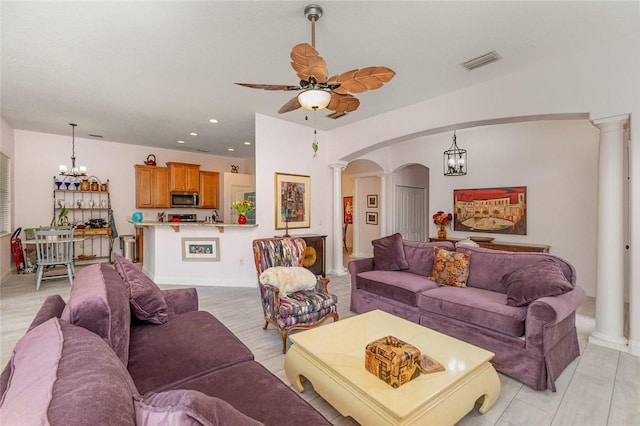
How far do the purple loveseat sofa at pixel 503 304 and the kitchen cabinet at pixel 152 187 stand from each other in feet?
20.1

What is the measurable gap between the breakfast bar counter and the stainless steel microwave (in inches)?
105

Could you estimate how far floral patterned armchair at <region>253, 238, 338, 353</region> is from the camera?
9.17 feet

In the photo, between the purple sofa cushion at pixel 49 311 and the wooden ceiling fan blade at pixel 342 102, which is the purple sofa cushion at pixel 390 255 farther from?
the purple sofa cushion at pixel 49 311

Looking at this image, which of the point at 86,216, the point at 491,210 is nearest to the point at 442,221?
the point at 491,210

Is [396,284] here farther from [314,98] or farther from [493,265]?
[314,98]

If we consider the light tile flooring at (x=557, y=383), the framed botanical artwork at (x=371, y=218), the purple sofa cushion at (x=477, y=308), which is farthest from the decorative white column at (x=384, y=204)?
the purple sofa cushion at (x=477, y=308)

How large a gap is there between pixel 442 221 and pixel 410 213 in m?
2.06

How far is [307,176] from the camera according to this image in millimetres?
5715

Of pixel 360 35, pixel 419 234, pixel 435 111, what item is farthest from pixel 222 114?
pixel 419 234

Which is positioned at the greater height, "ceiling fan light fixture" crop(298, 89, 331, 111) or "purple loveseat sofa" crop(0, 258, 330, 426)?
"ceiling fan light fixture" crop(298, 89, 331, 111)

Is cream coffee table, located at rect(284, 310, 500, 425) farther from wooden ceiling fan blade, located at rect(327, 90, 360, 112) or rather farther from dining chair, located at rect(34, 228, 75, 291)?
dining chair, located at rect(34, 228, 75, 291)

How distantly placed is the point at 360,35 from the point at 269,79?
133cm

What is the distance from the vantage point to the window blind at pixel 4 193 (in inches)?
207

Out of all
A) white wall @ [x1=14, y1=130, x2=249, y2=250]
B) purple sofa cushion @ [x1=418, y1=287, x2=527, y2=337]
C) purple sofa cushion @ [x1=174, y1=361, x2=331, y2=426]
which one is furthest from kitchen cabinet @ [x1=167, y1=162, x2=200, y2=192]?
purple sofa cushion @ [x1=174, y1=361, x2=331, y2=426]
